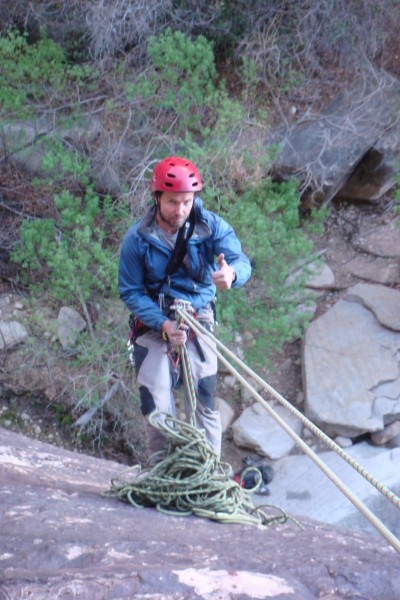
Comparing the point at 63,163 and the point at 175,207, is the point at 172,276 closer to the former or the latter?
the point at 175,207

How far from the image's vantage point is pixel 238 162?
6348 millimetres

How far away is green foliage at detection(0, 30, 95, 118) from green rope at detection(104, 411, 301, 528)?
5347 mm

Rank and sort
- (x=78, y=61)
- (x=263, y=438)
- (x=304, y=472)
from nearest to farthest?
Answer: (x=304, y=472)
(x=263, y=438)
(x=78, y=61)

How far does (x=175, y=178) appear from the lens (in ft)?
9.14

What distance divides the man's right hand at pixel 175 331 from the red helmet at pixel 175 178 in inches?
22.2

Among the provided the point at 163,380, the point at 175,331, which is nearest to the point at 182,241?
the point at 175,331

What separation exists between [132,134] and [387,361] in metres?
3.37

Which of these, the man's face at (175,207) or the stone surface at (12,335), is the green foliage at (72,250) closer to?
the stone surface at (12,335)

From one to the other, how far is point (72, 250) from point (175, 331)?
3.69 m

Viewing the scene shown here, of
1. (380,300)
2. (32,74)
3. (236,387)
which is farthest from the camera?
(380,300)

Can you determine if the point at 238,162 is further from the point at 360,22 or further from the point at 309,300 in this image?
the point at 360,22

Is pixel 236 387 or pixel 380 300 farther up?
pixel 380 300

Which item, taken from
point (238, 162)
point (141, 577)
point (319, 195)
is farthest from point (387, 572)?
point (319, 195)

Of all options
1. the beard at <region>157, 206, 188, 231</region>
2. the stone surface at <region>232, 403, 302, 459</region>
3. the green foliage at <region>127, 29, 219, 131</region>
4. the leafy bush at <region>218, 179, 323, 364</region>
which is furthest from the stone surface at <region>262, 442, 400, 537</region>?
the green foliage at <region>127, 29, 219, 131</region>
